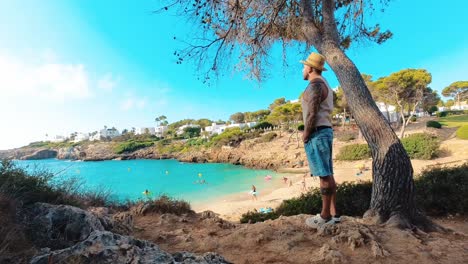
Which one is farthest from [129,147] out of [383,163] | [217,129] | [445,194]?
[383,163]

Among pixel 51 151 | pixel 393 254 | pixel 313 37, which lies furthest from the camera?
pixel 51 151

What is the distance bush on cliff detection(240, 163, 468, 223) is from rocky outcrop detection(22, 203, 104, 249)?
3604 millimetres

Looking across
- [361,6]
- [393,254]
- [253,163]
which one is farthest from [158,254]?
[253,163]

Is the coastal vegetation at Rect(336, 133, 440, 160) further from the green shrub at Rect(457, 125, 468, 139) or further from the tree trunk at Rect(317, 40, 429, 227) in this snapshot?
the tree trunk at Rect(317, 40, 429, 227)

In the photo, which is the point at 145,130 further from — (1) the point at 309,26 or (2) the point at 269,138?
(1) the point at 309,26

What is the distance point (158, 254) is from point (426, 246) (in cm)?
282

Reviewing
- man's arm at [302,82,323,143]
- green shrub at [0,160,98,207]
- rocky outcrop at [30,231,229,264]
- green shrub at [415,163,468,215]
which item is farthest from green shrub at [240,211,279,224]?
rocky outcrop at [30,231,229,264]

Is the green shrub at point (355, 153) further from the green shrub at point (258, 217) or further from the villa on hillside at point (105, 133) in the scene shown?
the villa on hillside at point (105, 133)

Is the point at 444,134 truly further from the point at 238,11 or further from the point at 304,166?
the point at 238,11

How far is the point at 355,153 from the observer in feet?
91.1

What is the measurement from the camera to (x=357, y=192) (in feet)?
20.4

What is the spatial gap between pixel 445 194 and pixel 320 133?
4.62 metres

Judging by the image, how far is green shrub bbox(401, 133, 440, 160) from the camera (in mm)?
21375

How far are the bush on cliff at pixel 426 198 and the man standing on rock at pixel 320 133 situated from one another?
292 cm
